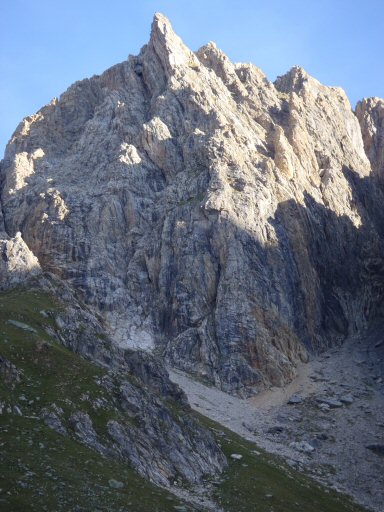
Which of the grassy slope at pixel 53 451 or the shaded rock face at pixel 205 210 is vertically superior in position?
the shaded rock face at pixel 205 210

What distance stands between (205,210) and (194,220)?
3.35m

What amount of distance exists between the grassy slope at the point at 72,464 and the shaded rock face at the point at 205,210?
4077cm

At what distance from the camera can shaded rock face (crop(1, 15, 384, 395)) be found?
11844 cm

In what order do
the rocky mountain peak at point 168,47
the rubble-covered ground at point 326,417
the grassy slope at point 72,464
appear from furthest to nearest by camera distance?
the rocky mountain peak at point 168,47 < the rubble-covered ground at point 326,417 < the grassy slope at point 72,464

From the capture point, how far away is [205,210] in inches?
5113

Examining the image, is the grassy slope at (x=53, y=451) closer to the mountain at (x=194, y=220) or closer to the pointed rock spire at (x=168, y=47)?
the mountain at (x=194, y=220)

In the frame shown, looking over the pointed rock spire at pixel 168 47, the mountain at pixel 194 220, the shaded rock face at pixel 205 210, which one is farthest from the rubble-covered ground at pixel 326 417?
the pointed rock spire at pixel 168 47

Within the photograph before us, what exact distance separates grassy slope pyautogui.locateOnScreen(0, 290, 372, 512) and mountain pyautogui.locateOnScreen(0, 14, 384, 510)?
9.94 m

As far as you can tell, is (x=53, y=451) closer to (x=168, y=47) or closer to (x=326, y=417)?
(x=326, y=417)

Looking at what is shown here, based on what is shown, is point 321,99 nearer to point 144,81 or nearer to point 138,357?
point 144,81

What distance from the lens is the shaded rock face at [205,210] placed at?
118 m

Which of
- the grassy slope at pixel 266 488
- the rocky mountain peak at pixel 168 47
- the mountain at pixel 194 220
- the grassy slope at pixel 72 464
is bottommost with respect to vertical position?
the grassy slope at pixel 266 488

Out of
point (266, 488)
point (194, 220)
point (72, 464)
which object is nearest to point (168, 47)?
point (194, 220)

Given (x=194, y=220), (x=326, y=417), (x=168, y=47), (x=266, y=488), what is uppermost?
(x=168, y=47)
